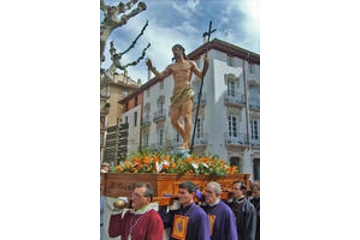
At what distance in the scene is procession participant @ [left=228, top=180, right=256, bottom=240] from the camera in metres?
2.78

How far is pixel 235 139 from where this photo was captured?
10.5 ft

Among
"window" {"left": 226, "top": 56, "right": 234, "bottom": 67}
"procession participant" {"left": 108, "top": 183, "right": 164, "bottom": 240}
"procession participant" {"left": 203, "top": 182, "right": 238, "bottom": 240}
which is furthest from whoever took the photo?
"window" {"left": 226, "top": 56, "right": 234, "bottom": 67}

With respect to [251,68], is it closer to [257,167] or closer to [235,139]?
[235,139]

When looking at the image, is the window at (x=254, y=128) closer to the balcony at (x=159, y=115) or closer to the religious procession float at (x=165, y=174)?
the religious procession float at (x=165, y=174)

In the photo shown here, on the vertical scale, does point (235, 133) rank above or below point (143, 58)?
below

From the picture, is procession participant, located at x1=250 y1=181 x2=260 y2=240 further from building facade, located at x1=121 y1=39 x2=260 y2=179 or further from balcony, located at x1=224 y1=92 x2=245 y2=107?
balcony, located at x1=224 y1=92 x2=245 y2=107

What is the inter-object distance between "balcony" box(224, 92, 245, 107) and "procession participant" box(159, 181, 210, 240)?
1.12m

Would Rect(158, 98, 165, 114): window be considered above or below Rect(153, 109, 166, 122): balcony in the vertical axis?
above

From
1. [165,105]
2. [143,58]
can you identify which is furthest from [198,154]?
[143,58]

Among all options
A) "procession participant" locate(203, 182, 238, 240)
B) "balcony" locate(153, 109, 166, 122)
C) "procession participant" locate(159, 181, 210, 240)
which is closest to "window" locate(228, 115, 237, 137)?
"balcony" locate(153, 109, 166, 122)

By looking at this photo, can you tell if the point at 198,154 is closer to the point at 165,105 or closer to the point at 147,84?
the point at 165,105

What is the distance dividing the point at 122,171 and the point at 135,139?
0.39m

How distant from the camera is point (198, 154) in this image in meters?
3.19

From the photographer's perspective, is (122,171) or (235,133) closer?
(122,171)
